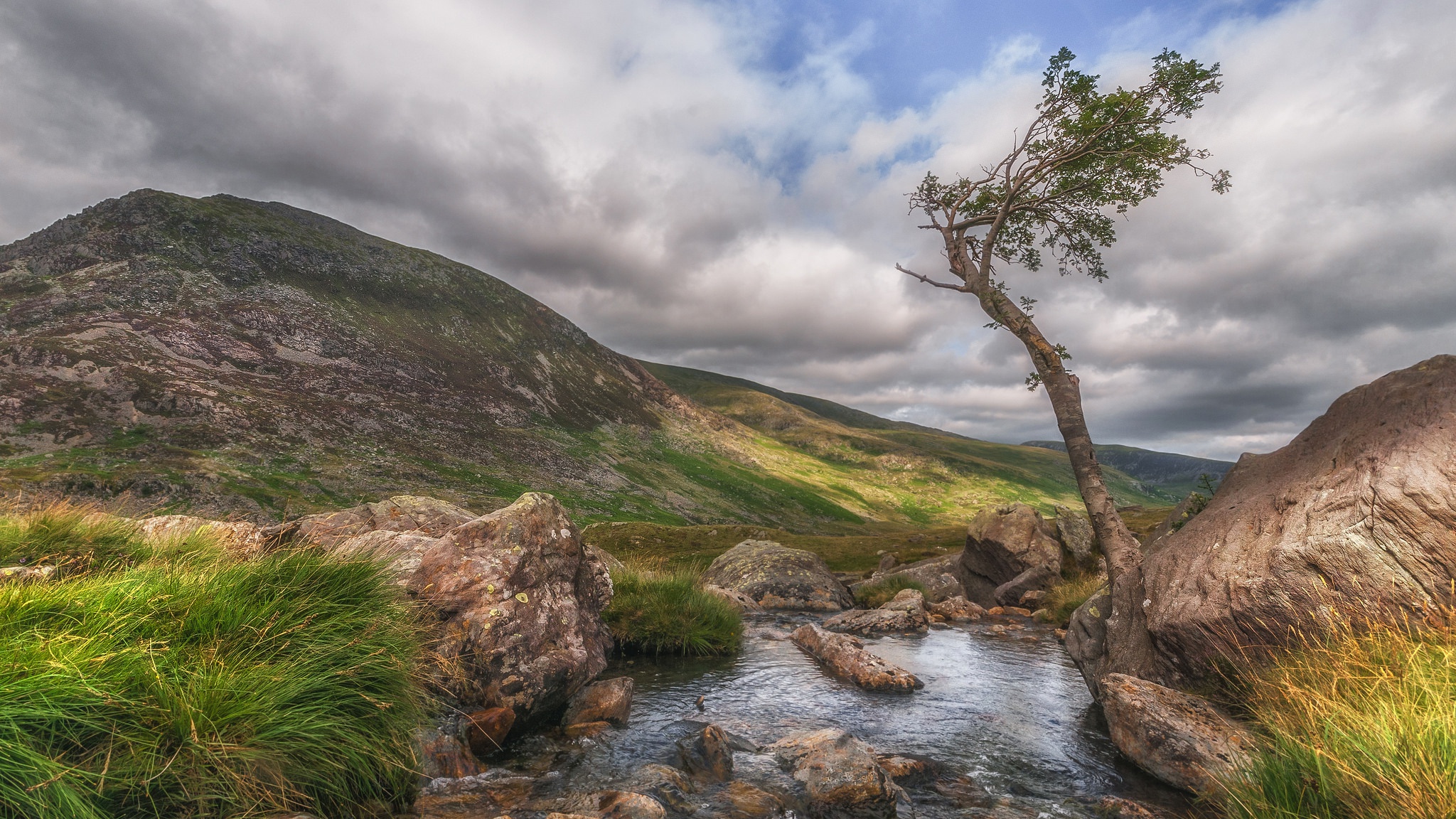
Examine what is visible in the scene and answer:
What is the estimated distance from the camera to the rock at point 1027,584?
3503 centimetres

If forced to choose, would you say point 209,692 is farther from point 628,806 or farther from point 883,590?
point 883,590

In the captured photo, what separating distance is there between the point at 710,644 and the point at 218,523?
13.3 meters

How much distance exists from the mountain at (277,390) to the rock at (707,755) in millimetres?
48970

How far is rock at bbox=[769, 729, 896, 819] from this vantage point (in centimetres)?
845

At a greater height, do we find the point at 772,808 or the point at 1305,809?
the point at 1305,809

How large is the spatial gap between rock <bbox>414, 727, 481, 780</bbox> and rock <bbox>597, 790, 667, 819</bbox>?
93.5 inches

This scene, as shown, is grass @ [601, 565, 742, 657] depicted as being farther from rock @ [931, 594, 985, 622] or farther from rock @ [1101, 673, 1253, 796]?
rock @ [931, 594, 985, 622]

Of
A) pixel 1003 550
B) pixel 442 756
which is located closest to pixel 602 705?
pixel 442 756

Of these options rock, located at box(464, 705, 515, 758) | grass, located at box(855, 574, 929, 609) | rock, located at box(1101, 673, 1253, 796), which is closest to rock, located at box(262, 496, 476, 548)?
rock, located at box(464, 705, 515, 758)

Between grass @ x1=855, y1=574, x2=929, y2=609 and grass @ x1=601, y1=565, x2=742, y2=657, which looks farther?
grass @ x1=855, y1=574, x2=929, y2=609

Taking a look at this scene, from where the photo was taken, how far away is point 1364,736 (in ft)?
17.4

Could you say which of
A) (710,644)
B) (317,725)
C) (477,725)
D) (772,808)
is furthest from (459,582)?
(710,644)

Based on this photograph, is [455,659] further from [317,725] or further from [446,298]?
[446,298]

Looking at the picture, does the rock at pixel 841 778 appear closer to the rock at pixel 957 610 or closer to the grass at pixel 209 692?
the grass at pixel 209 692
